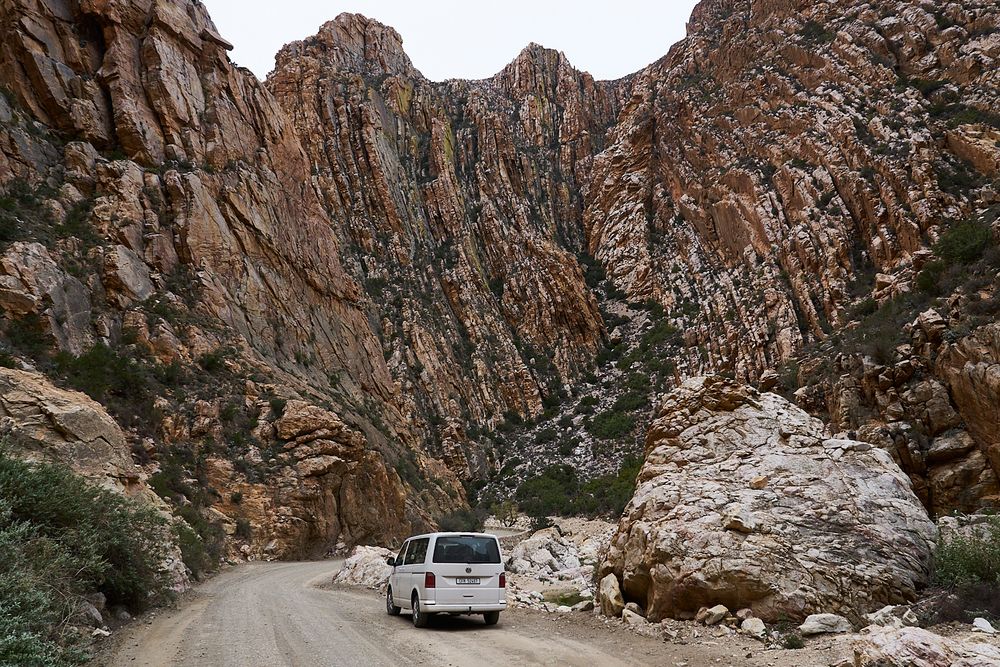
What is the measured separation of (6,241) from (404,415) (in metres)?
33.2

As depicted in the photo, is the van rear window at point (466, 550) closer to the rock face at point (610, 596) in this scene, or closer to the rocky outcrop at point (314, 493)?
the rock face at point (610, 596)

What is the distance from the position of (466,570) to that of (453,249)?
60.9 m

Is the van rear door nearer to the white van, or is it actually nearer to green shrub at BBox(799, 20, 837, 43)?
the white van

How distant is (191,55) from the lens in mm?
39625

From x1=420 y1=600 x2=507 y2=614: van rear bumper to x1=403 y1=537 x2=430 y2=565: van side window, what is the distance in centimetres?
86

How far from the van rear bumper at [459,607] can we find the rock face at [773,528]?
255 centimetres

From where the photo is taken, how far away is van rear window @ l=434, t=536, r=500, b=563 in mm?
10664

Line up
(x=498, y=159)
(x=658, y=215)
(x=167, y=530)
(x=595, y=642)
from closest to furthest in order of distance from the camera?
(x=595, y=642), (x=167, y=530), (x=658, y=215), (x=498, y=159)

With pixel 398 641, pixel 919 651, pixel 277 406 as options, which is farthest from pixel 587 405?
pixel 919 651

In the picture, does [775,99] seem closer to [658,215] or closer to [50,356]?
[658,215]

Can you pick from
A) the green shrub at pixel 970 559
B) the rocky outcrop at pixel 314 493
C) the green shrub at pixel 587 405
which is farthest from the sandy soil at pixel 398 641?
the green shrub at pixel 587 405

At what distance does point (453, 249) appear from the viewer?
69438mm

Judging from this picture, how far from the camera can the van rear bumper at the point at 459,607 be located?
10.2m

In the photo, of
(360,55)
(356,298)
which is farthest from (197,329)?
(360,55)
